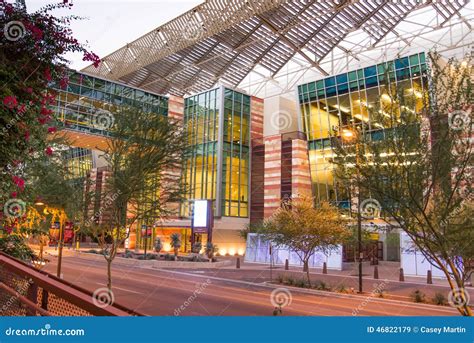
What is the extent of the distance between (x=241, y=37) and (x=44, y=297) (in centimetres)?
5236

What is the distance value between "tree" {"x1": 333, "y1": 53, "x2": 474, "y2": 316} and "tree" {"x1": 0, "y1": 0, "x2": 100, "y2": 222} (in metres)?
6.70

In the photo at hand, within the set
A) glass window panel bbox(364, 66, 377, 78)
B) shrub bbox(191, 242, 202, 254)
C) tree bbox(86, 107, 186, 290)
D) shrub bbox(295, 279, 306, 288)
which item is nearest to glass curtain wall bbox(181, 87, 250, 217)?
shrub bbox(191, 242, 202, 254)

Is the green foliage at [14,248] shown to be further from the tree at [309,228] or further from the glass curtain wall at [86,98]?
the glass curtain wall at [86,98]

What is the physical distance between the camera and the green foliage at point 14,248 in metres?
7.81

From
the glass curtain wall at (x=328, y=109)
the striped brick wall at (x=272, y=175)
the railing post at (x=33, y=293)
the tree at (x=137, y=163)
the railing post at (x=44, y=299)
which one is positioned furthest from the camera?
the striped brick wall at (x=272, y=175)

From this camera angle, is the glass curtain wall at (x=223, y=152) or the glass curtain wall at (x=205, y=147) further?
the glass curtain wall at (x=205, y=147)

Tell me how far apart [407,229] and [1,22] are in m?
8.32

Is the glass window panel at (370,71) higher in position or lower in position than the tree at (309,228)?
higher

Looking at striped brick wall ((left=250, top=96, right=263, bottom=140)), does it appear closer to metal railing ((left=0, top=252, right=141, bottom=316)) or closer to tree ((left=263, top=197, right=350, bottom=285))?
tree ((left=263, top=197, right=350, bottom=285))

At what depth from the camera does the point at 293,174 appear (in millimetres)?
49094

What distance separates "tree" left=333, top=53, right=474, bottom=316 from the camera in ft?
29.2

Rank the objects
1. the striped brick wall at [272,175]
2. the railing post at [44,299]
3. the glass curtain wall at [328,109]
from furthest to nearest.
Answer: the striped brick wall at [272,175] < the glass curtain wall at [328,109] < the railing post at [44,299]

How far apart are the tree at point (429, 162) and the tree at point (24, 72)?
6.70 metres

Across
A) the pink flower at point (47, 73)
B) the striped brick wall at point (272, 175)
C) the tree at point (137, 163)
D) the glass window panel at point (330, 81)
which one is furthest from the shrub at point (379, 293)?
the glass window panel at point (330, 81)
